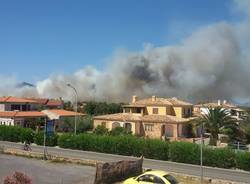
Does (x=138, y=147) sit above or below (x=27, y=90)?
below

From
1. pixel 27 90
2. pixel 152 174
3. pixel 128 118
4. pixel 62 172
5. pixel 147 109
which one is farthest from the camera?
pixel 27 90

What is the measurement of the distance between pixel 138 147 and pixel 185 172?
11046 mm

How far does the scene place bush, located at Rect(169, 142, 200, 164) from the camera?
40.4 metres

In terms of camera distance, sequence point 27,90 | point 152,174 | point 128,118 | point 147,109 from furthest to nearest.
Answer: point 27,90
point 147,109
point 128,118
point 152,174

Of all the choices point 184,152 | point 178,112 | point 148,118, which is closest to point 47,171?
point 184,152

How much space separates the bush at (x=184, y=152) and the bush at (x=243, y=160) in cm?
394

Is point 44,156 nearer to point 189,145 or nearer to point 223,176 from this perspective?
point 189,145

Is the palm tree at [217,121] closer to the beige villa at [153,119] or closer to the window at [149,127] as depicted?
the beige villa at [153,119]

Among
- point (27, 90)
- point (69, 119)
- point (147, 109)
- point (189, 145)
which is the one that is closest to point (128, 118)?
point (147, 109)

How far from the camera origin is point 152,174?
21922 mm

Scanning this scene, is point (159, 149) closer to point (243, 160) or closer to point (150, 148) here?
point (150, 148)

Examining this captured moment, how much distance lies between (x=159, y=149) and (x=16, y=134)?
22.2 meters

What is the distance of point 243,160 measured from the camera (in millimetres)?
37812

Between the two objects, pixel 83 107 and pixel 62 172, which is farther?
pixel 83 107
